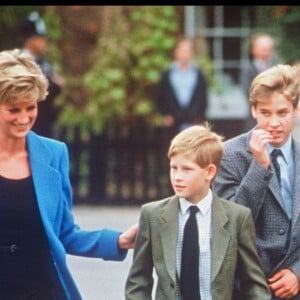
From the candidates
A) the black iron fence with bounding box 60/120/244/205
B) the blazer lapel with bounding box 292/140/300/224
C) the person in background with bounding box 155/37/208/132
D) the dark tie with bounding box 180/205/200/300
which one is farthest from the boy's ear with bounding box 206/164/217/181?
the black iron fence with bounding box 60/120/244/205

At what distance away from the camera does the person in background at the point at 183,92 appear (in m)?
13.8

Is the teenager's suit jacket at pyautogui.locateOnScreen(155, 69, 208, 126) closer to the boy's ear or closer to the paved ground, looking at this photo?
the paved ground

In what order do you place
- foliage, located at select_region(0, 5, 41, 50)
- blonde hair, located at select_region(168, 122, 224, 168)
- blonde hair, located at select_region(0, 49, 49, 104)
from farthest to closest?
1. foliage, located at select_region(0, 5, 41, 50)
2. blonde hair, located at select_region(0, 49, 49, 104)
3. blonde hair, located at select_region(168, 122, 224, 168)

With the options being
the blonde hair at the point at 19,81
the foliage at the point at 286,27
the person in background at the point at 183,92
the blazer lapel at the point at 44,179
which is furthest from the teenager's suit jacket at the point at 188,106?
the blonde hair at the point at 19,81

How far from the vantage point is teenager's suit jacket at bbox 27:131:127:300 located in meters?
5.00

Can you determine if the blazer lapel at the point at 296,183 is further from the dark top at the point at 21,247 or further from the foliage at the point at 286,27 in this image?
the foliage at the point at 286,27

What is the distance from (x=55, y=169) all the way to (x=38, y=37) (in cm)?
768

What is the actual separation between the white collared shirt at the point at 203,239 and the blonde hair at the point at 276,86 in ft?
1.52

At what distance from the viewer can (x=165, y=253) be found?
4691 millimetres

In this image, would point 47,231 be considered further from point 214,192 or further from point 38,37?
point 38,37

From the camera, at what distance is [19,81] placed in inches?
193

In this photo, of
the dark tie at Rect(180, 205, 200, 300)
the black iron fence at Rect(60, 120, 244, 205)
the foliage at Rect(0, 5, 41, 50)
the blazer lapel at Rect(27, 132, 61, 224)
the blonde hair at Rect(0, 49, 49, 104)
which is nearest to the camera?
the dark tie at Rect(180, 205, 200, 300)

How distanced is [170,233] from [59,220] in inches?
22.9
